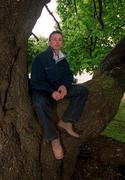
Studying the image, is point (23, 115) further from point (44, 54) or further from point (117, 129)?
point (117, 129)

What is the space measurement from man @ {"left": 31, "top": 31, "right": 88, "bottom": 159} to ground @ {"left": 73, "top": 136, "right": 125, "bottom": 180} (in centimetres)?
156

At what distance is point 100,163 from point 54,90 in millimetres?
2511

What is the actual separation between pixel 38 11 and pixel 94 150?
3483 mm

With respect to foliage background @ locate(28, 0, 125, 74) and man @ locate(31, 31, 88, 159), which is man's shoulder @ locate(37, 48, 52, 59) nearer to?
man @ locate(31, 31, 88, 159)

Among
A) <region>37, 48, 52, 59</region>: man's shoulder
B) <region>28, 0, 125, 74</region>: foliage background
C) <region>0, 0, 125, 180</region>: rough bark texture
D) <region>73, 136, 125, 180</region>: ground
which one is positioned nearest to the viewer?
<region>0, 0, 125, 180</region>: rough bark texture

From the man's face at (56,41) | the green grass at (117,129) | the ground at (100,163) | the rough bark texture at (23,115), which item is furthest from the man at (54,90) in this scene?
the green grass at (117,129)

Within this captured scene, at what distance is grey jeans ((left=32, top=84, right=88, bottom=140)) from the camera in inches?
198

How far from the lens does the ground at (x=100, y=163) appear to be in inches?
267

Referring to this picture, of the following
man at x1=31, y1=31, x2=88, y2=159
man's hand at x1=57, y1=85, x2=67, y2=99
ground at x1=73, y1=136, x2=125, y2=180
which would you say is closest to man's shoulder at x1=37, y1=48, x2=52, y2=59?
man at x1=31, y1=31, x2=88, y2=159

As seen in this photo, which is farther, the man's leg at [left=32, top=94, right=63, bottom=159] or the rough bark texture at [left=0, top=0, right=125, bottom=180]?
the man's leg at [left=32, top=94, right=63, bottom=159]

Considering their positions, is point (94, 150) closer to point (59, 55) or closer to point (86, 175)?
point (86, 175)

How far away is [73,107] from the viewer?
5234mm

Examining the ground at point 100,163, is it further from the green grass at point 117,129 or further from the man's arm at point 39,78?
the green grass at point 117,129

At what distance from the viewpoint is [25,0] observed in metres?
4.93
